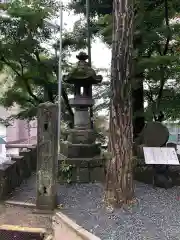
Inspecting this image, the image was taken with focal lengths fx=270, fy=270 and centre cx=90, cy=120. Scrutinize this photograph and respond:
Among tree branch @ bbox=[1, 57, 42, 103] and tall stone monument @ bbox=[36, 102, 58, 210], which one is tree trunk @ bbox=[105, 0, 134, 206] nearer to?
tall stone monument @ bbox=[36, 102, 58, 210]

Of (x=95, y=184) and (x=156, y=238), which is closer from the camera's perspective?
(x=156, y=238)

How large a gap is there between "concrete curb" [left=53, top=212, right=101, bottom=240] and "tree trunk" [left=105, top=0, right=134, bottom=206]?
0.83 metres

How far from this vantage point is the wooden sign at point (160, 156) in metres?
5.50

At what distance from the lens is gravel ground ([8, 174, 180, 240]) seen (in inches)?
146

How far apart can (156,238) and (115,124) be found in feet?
6.07

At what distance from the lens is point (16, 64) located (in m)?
8.73

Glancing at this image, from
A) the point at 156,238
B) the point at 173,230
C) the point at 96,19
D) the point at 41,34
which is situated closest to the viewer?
the point at 156,238

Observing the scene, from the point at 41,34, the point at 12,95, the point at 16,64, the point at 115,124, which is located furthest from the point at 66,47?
the point at 115,124

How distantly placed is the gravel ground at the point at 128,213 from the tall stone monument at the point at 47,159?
35cm

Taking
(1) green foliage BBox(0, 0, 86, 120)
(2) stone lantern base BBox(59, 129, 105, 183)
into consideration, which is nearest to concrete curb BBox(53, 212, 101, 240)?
(2) stone lantern base BBox(59, 129, 105, 183)

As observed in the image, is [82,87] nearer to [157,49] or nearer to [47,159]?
[157,49]

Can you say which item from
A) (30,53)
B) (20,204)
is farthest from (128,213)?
(30,53)

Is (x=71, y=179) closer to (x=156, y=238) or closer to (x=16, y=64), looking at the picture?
(x=156, y=238)

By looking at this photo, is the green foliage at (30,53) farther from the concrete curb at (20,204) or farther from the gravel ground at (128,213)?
the concrete curb at (20,204)
